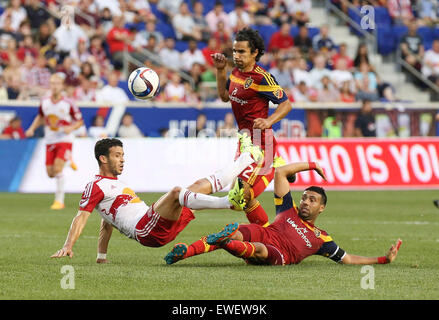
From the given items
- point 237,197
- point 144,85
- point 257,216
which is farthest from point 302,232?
point 144,85

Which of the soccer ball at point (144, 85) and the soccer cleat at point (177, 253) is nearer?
the soccer cleat at point (177, 253)

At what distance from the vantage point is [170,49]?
23.7m

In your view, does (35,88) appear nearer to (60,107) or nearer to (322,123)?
(60,107)

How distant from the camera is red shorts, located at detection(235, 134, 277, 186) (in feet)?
32.6

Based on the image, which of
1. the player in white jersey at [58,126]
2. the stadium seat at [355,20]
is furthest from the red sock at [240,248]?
the stadium seat at [355,20]

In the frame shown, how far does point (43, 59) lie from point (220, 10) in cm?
595

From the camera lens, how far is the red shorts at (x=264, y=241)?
9.04 metres

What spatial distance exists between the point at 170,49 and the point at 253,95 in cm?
1381

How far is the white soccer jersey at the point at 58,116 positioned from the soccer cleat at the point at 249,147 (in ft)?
23.1

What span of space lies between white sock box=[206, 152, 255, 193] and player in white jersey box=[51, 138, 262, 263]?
0.4 inches

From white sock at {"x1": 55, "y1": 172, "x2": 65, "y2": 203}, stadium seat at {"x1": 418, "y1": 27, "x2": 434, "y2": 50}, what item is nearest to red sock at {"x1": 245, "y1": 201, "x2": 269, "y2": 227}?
white sock at {"x1": 55, "y1": 172, "x2": 65, "y2": 203}

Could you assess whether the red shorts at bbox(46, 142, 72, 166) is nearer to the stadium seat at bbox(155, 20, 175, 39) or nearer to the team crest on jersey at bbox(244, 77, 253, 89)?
the team crest on jersey at bbox(244, 77, 253, 89)

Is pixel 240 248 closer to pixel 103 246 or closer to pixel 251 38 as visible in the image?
pixel 103 246

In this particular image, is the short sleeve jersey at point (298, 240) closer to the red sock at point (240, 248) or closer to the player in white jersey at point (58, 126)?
the red sock at point (240, 248)
